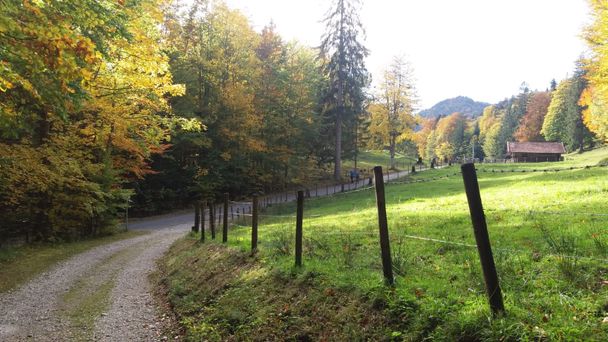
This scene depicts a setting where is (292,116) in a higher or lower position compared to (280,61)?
lower

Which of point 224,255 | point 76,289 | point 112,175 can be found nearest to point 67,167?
point 112,175

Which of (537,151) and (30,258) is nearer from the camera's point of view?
(30,258)

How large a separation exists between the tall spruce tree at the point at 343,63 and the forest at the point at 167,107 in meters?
0.13

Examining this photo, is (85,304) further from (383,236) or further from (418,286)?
(418,286)

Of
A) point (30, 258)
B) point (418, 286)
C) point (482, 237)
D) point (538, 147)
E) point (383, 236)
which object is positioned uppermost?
point (538, 147)

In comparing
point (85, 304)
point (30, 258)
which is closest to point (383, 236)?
point (85, 304)

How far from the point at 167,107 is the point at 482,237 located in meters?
18.1

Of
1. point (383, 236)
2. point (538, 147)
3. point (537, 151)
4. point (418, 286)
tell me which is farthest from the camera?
point (538, 147)

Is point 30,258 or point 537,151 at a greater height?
point 537,151

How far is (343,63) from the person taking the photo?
38469 mm

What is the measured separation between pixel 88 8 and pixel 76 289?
7485mm

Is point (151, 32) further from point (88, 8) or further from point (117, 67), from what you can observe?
point (88, 8)

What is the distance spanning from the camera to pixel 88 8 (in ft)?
26.3

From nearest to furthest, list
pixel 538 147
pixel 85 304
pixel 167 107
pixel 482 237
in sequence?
pixel 482 237, pixel 85 304, pixel 167 107, pixel 538 147
